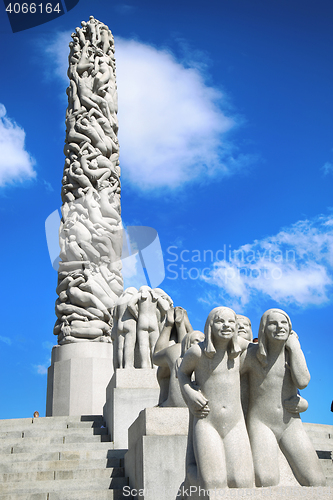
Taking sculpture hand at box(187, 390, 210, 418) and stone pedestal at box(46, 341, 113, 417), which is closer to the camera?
sculpture hand at box(187, 390, 210, 418)

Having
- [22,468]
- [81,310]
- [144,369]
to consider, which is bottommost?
[22,468]

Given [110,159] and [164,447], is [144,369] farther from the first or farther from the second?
[110,159]

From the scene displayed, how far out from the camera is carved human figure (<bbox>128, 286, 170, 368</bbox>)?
928 cm

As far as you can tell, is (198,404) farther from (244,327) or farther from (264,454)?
(244,327)

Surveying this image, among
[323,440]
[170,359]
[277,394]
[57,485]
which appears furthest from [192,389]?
[323,440]

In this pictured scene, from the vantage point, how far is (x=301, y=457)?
15.8 feet

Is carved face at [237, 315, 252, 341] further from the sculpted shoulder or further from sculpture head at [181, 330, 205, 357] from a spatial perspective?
the sculpted shoulder

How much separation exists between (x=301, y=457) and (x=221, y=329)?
1.37 meters

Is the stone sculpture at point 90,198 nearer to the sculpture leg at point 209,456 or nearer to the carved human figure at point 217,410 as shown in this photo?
the carved human figure at point 217,410

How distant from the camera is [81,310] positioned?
1398 centimetres

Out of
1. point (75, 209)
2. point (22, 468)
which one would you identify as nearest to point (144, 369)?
point (22, 468)

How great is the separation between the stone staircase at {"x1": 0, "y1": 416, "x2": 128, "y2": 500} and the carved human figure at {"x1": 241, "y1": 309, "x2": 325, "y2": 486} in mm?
2787

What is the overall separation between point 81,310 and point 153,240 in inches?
129

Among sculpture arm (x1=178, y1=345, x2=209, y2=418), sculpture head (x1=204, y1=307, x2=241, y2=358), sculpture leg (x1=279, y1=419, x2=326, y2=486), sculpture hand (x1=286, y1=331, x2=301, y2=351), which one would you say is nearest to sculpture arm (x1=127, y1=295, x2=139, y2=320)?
sculpture arm (x1=178, y1=345, x2=209, y2=418)
